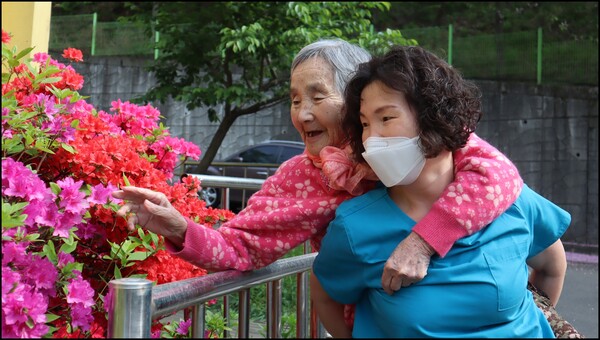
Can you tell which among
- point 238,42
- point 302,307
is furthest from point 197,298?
point 238,42

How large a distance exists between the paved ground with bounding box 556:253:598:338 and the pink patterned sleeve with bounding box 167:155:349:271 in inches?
134

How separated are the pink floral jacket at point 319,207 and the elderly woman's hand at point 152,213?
0.12 ft

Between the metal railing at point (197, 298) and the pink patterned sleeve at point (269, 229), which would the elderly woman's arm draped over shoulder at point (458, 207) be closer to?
the pink patterned sleeve at point (269, 229)

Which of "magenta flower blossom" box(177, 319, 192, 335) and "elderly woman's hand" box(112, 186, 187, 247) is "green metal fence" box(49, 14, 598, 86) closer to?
"magenta flower blossom" box(177, 319, 192, 335)

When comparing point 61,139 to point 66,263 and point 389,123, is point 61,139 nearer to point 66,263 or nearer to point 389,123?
point 66,263

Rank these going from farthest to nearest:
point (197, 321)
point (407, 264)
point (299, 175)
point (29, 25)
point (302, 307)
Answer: point (29, 25), point (302, 307), point (299, 175), point (407, 264), point (197, 321)

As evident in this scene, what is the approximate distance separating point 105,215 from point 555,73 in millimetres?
13072

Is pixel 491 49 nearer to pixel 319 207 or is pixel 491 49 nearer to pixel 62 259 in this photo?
pixel 319 207

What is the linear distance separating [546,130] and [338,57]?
12235mm

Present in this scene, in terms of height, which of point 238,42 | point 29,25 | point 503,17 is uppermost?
point 503,17

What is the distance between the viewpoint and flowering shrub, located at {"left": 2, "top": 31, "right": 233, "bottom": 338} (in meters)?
1.76

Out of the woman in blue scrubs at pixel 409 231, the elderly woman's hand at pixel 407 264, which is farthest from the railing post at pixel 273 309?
the elderly woman's hand at pixel 407 264

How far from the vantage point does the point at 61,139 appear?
220 centimetres

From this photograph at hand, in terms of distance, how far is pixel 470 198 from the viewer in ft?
5.21
